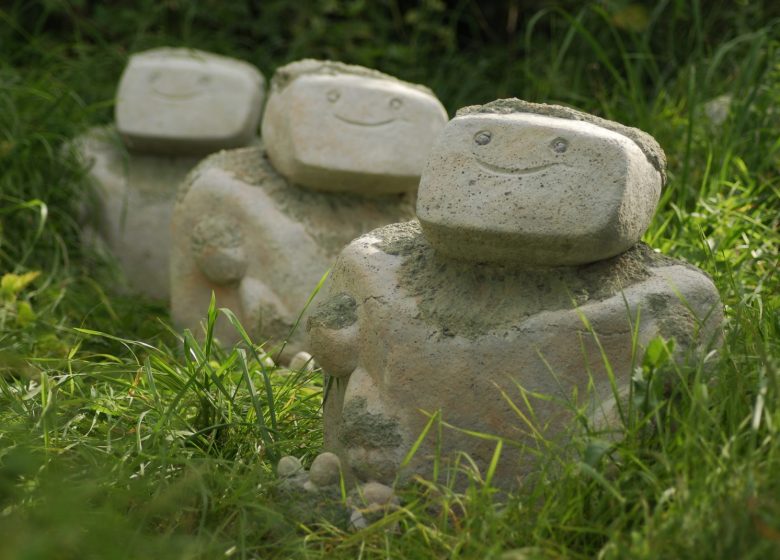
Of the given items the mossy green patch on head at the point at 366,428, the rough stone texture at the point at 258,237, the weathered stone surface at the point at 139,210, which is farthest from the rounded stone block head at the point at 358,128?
the mossy green patch on head at the point at 366,428

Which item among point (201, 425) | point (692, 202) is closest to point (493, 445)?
point (201, 425)

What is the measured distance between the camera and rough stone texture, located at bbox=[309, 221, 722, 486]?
1.87 metres

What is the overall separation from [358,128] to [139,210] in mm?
1072

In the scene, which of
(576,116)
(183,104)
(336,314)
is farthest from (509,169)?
(183,104)

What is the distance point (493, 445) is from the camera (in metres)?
1.89

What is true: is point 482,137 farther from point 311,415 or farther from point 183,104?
point 183,104

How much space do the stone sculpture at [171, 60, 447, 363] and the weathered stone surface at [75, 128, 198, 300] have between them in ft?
1.75

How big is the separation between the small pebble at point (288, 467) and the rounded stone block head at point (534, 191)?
0.42 metres

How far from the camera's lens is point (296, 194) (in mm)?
3002

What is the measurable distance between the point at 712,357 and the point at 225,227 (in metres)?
1.46

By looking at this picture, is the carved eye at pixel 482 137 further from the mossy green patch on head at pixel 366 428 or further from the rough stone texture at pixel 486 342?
the mossy green patch on head at pixel 366 428

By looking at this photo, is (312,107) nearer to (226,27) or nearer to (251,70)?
(251,70)

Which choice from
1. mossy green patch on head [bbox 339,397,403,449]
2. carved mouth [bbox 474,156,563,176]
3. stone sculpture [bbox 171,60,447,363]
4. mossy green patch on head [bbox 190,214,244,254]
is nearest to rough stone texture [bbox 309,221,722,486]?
mossy green patch on head [bbox 339,397,403,449]

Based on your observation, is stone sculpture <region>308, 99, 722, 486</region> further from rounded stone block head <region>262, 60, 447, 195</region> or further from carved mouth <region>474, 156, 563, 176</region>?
rounded stone block head <region>262, 60, 447, 195</region>
